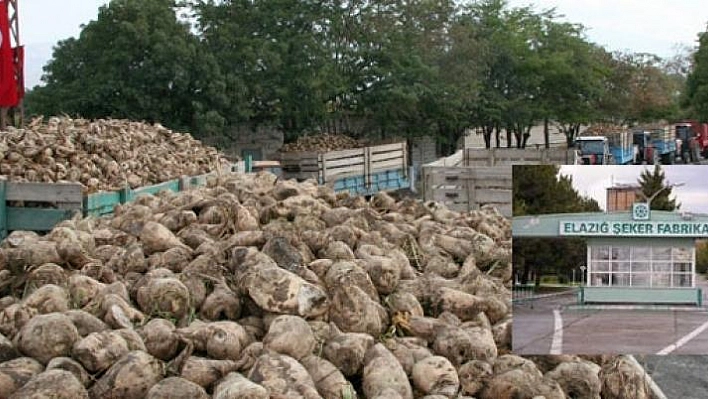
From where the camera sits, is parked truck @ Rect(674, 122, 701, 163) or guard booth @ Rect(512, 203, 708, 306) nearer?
guard booth @ Rect(512, 203, 708, 306)

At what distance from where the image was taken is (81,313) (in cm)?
344

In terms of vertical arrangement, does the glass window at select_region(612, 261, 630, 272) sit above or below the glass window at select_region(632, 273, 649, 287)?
above

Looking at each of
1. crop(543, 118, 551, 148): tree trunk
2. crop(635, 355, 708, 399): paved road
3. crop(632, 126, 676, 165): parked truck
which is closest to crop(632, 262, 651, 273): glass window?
crop(635, 355, 708, 399): paved road

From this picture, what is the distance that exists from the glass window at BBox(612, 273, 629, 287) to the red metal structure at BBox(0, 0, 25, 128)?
1041 centimetres

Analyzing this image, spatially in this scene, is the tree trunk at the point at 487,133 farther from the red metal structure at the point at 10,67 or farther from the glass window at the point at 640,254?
the glass window at the point at 640,254

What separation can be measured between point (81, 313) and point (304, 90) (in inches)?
752

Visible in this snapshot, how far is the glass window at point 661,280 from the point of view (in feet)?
9.89

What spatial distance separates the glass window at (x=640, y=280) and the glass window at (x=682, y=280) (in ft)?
0.33

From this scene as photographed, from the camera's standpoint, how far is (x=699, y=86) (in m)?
32.0

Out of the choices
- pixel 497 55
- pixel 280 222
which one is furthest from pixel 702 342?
pixel 497 55

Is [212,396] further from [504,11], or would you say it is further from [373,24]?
[504,11]

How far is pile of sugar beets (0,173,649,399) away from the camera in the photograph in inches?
122

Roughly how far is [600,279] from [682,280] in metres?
0.27

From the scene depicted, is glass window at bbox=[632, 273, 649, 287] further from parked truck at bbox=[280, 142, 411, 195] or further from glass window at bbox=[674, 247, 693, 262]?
parked truck at bbox=[280, 142, 411, 195]
